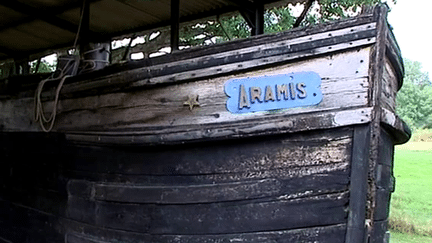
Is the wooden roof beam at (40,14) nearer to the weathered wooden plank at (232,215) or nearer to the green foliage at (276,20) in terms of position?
the green foliage at (276,20)

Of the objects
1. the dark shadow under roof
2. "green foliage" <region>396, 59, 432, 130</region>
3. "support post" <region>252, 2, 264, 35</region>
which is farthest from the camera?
"green foliage" <region>396, 59, 432, 130</region>

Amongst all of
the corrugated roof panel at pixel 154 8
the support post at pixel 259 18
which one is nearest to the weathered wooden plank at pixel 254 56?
the support post at pixel 259 18

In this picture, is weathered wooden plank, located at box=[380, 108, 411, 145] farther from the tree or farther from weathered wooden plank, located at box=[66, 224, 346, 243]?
the tree

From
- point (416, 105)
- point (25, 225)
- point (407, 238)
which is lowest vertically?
point (407, 238)

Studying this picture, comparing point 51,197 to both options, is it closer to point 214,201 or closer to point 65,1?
point 214,201

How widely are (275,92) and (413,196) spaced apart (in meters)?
5.84

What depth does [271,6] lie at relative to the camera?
393 centimetres

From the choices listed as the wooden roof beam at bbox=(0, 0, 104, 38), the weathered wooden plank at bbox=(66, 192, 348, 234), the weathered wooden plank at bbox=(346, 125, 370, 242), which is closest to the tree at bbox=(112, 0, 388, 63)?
the wooden roof beam at bbox=(0, 0, 104, 38)

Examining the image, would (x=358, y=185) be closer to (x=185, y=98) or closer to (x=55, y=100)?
(x=185, y=98)

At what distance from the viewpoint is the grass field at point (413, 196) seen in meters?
5.63

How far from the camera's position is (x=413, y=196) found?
6.71 meters

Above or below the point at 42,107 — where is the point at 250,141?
below

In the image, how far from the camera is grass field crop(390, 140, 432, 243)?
5.63 meters

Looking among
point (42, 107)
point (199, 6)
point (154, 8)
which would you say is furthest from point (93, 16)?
point (42, 107)
